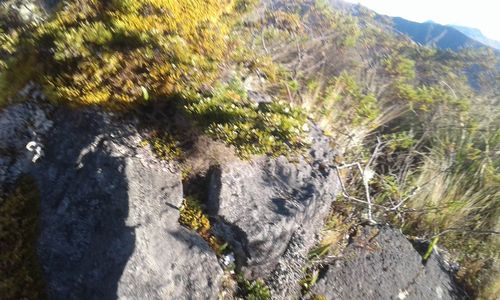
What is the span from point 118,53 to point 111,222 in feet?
3.68

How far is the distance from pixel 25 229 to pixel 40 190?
229 mm

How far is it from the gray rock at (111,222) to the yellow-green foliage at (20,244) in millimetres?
49

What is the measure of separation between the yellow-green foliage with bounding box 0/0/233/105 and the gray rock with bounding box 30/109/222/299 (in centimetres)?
20

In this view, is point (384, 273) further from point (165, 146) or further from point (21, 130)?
point (21, 130)

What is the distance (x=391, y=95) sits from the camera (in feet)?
17.9

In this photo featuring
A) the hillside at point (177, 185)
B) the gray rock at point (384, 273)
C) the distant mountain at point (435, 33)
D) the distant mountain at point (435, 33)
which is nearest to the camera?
the hillside at point (177, 185)

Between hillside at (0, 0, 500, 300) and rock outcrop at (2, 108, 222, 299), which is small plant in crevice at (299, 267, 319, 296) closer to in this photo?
hillside at (0, 0, 500, 300)

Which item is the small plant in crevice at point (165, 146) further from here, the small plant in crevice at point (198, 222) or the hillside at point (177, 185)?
the small plant in crevice at point (198, 222)

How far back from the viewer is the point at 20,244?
1.97 m

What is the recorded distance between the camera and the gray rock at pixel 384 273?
110 inches

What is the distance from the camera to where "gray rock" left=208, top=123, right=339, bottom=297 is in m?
2.34

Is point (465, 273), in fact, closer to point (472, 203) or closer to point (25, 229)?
point (472, 203)

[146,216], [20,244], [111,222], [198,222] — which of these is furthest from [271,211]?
[20,244]

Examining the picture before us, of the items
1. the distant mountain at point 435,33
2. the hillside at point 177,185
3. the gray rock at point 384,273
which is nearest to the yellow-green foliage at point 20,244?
the hillside at point 177,185
